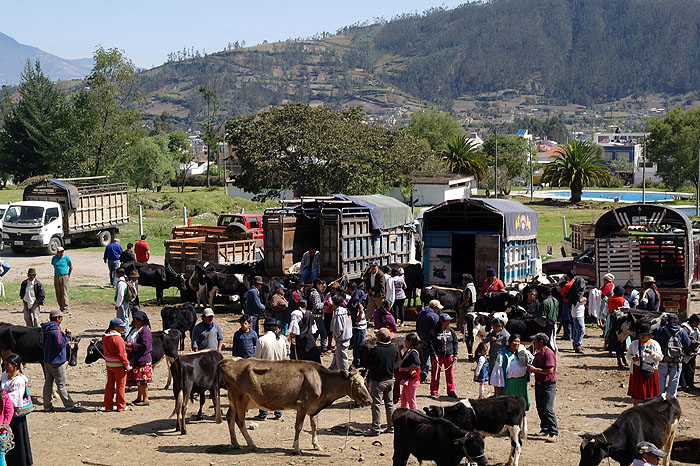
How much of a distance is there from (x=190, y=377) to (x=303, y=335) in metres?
2.80

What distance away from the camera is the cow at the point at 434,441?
936 centimetres

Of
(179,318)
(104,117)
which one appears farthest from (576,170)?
(179,318)

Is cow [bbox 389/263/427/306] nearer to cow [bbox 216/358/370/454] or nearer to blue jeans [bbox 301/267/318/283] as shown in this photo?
blue jeans [bbox 301/267/318/283]

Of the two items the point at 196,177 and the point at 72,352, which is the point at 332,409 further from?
the point at 196,177

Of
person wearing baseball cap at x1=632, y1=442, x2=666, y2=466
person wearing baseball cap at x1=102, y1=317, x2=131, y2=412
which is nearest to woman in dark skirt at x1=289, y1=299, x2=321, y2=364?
person wearing baseball cap at x1=102, y1=317, x2=131, y2=412

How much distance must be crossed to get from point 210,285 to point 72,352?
9028 millimetres

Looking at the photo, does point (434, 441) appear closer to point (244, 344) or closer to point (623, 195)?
point (244, 344)

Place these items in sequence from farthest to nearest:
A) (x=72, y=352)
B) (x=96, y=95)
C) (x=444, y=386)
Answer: (x=96, y=95), (x=444, y=386), (x=72, y=352)

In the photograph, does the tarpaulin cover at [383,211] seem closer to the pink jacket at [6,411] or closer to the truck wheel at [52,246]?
the truck wheel at [52,246]

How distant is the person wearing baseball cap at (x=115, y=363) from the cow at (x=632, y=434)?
7.28 m

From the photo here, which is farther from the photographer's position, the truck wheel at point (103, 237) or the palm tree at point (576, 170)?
the palm tree at point (576, 170)

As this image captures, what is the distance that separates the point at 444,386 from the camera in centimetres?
1504

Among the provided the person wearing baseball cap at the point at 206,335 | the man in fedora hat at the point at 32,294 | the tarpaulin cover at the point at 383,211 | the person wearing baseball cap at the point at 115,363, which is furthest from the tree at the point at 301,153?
the person wearing baseball cap at the point at 115,363

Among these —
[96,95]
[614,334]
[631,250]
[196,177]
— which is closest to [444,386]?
[614,334]
